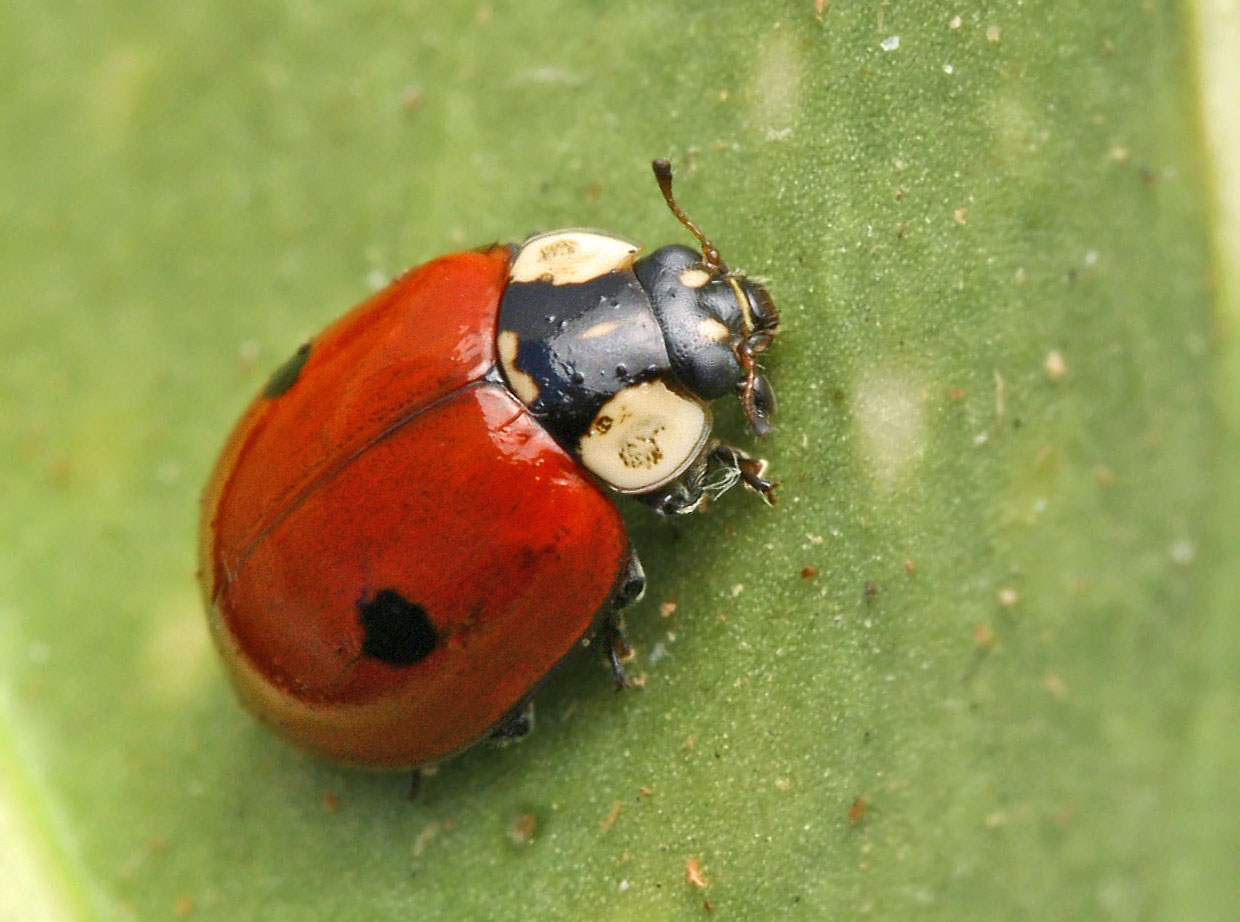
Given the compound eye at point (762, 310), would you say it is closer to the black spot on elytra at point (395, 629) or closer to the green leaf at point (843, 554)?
the green leaf at point (843, 554)

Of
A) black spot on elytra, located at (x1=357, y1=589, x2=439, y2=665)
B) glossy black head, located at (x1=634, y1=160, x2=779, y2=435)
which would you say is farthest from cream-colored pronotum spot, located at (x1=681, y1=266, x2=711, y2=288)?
black spot on elytra, located at (x1=357, y1=589, x2=439, y2=665)

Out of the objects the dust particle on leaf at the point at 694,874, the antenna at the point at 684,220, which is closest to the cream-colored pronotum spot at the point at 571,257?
the antenna at the point at 684,220

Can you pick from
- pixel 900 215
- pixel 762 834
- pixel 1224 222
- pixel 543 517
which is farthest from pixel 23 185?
pixel 1224 222

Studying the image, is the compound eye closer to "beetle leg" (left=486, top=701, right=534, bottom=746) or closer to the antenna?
the antenna

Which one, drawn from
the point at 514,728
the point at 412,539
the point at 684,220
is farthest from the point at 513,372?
the point at 514,728

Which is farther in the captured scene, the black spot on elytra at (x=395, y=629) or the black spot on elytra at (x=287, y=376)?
the black spot on elytra at (x=287, y=376)
